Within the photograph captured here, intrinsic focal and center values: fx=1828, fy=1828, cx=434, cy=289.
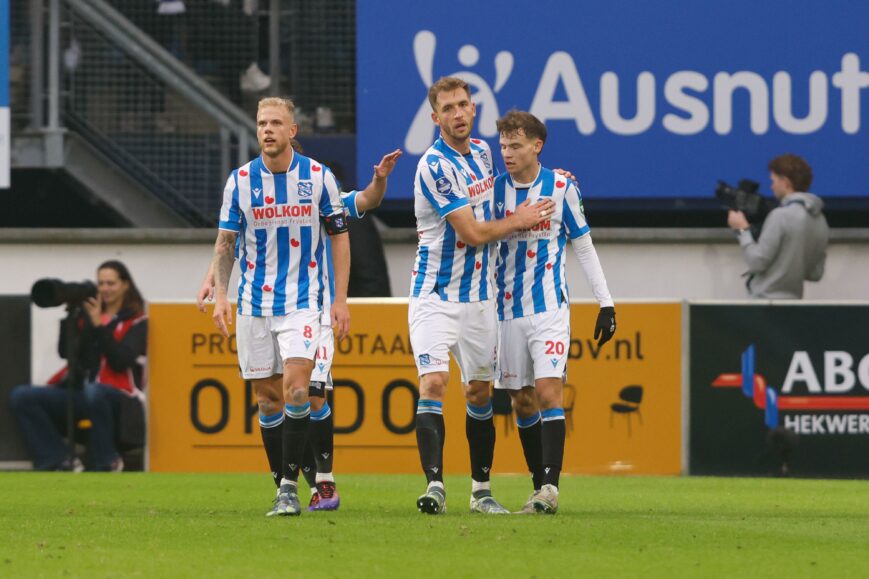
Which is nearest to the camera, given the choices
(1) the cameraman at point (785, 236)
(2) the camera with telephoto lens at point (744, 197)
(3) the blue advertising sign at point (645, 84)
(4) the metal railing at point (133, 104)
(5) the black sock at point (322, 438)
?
(5) the black sock at point (322, 438)

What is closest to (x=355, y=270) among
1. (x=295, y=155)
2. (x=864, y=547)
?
(x=295, y=155)

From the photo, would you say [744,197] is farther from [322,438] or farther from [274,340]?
[274,340]

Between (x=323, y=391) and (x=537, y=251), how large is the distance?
1.34m

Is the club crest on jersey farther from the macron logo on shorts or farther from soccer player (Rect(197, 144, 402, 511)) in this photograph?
the macron logo on shorts

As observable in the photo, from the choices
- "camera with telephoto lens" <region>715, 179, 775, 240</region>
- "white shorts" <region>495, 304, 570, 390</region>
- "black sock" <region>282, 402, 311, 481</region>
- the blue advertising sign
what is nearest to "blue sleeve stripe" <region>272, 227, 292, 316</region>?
"black sock" <region>282, 402, 311, 481</region>

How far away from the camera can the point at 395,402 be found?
13148 mm

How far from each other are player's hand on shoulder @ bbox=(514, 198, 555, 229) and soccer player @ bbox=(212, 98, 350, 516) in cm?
91

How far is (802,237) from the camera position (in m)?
13.9

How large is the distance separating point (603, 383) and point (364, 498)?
10.3 ft

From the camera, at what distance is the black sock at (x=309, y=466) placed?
9328 millimetres

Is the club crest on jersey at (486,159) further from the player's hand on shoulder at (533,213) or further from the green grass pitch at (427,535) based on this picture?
the green grass pitch at (427,535)

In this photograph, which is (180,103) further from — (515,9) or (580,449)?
(580,449)

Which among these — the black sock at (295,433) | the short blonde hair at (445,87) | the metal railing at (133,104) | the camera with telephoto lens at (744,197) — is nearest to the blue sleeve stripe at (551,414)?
the black sock at (295,433)

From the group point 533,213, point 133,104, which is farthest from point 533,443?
point 133,104
